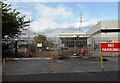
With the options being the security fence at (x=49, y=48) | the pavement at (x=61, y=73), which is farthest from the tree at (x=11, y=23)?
the pavement at (x=61, y=73)

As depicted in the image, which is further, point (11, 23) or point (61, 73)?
point (11, 23)

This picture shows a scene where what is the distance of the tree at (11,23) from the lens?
33312 mm

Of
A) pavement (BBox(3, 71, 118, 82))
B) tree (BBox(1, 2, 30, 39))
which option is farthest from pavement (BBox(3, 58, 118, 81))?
tree (BBox(1, 2, 30, 39))

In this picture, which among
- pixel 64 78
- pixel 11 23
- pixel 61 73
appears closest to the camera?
pixel 64 78

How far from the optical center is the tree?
3331 centimetres

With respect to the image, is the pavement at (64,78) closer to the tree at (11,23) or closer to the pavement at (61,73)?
the pavement at (61,73)

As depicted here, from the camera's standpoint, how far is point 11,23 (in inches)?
1344

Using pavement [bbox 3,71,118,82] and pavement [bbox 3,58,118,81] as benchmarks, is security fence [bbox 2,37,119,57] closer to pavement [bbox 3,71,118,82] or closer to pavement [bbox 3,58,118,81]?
pavement [bbox 3,58,118,81]

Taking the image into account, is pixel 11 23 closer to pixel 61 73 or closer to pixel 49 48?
pixel 49 48

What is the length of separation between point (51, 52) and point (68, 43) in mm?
3249

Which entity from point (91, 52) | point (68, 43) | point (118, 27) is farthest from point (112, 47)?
point (118, 27)

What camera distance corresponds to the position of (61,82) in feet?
41.4

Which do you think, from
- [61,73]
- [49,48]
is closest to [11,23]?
[49,48]

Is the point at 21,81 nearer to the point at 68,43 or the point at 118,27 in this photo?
the point at 68,43
